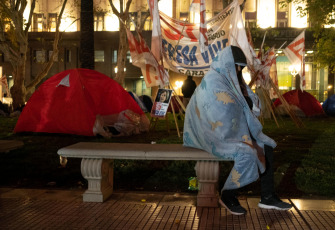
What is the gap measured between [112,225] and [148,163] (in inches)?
141

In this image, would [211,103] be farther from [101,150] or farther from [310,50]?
[310,50]

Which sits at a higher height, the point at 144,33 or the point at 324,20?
the point at 144,33

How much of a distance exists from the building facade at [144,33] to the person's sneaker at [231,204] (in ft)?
110

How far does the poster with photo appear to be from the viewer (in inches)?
441

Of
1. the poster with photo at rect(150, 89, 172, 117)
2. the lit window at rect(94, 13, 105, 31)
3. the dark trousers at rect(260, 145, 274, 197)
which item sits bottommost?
the dark trousers at rect(260, 145, 274, 197)

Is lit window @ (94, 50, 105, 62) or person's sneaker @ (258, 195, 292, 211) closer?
person's sneaker @ (258, 195, 292, 211)

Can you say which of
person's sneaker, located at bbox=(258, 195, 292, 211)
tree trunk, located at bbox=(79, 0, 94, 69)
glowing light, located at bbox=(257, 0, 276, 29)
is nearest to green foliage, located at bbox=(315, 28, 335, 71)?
tree trunk, located at bbox=(79, 0, 94, 69)

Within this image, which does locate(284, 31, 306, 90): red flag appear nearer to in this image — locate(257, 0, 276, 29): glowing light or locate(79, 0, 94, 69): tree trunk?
locate(79, 0, 94, 69): tree trunk

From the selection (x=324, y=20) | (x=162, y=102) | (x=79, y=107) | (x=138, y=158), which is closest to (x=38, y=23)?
(x=324, y=20)

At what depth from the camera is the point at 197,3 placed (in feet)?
34.6

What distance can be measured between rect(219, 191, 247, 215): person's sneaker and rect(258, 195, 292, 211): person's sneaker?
1.09 ft

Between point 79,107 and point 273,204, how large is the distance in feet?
24.5

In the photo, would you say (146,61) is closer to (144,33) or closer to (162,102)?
(162,102)

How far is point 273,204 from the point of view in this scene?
534cm
